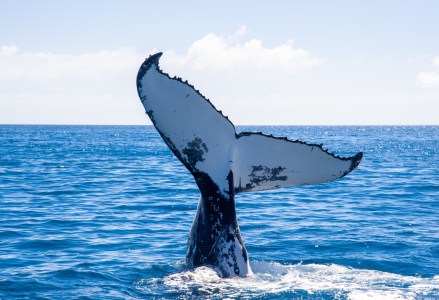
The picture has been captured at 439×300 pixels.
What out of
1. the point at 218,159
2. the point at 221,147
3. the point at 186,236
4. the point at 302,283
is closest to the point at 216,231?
the point at 218,159

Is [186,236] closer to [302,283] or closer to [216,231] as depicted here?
[302,283]

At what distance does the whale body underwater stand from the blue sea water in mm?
344

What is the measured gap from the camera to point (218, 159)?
251 inches

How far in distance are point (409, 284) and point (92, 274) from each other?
419 centimetres

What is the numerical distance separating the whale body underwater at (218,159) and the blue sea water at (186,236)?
34cm

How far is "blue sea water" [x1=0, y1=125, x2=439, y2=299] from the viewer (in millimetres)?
7367

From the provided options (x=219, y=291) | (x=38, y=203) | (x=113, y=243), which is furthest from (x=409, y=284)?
(x=38, y=203)

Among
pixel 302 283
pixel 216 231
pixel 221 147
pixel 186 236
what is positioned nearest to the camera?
pixel 221 147

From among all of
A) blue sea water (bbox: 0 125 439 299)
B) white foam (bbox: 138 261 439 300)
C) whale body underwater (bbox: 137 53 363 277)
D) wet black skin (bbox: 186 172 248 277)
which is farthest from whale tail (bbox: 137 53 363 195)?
blue sea water (bbox: 0 125 439 299)

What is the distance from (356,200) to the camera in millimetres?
17656

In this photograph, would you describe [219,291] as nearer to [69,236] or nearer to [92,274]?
[92,274]

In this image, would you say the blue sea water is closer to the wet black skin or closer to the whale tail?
the wet black skin

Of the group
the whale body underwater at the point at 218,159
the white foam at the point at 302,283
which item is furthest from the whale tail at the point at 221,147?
the white foam at the point at 302,283

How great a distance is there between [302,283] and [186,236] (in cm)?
463
